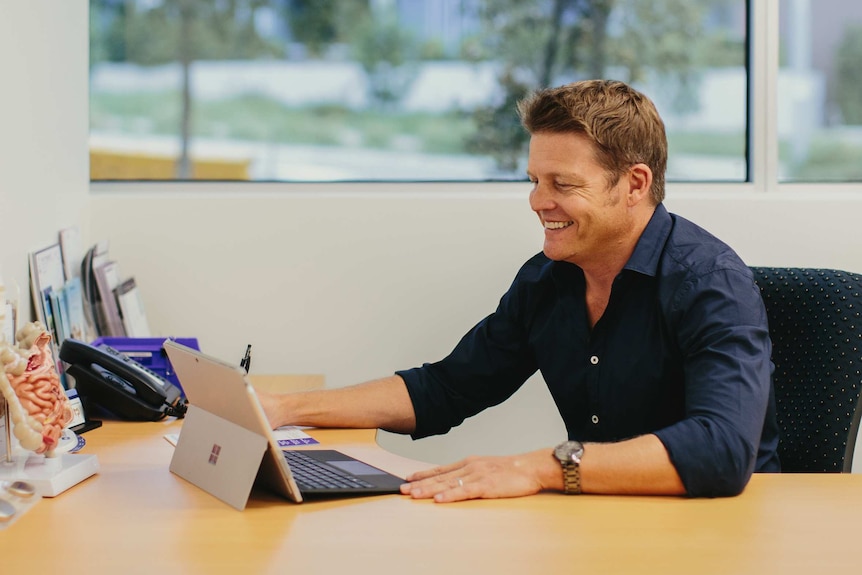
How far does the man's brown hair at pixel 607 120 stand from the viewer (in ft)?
6.21

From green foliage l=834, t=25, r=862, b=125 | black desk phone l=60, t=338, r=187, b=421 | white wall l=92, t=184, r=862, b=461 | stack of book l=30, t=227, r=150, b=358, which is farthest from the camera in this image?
green foliage l=834, t=25, r=862, b=125

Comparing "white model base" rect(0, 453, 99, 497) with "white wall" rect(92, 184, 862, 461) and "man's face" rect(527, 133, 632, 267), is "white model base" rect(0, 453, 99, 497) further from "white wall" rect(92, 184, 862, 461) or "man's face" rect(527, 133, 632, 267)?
"white wall" rect(92, 184, 862, 461)

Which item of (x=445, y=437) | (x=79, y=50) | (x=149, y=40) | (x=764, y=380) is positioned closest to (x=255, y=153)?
(x=149, y=40)

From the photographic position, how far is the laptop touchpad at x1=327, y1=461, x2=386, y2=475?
1.66m

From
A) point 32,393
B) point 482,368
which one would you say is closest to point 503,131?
point 482,368

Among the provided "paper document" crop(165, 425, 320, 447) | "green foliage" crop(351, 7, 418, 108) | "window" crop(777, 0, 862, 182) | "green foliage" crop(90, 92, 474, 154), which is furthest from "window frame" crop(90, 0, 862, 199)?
"paper document" crop(165, 425, 320, 447)

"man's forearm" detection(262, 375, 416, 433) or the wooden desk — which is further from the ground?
"man's forearm" detection(262, 375, 416, 433)

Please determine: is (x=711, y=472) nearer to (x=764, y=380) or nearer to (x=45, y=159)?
(x=764, y=380)

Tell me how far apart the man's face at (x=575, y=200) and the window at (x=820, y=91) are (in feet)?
4.10

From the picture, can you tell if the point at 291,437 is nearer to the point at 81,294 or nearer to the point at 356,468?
the point at 356,468

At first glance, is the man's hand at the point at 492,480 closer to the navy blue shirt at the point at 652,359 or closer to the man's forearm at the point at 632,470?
the man's forearm at the point at 632,470

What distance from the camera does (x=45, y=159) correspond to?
2.44 meters

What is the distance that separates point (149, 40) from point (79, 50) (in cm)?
57

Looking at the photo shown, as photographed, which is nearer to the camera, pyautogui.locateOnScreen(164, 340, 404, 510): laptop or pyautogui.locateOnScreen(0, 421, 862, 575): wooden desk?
pyautogui.locateOnScreen(0, 421, 862, 575): wooden desk
